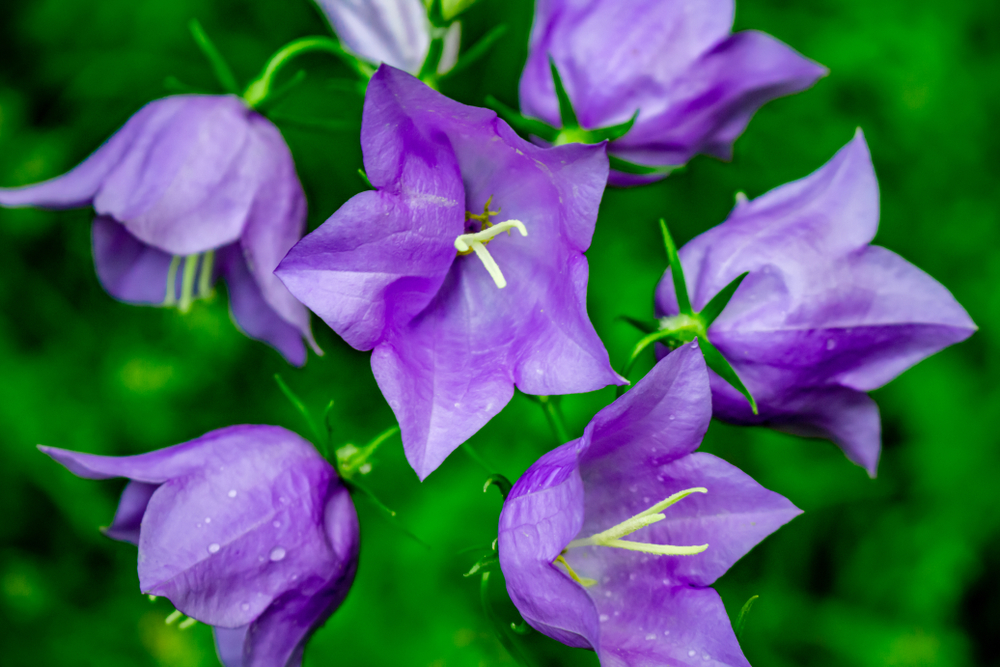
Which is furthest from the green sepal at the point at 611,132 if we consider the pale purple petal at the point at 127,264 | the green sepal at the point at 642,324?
the pale purple petal at the point at 127,264

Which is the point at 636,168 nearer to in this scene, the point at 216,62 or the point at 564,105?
the point at 564,105

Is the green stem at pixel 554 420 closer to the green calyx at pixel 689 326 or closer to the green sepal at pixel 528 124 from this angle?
the green calyx at pixel 689 326

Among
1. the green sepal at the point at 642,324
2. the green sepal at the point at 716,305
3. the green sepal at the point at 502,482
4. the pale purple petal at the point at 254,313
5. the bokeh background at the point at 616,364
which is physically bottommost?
the bokeh background at the point at 616,364

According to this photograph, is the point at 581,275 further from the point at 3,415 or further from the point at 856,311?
the point at 3,415

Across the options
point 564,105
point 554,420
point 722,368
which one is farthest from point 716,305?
point 564,105

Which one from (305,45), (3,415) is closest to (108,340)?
(3,415)

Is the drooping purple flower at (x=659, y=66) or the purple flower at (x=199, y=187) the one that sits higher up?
the drooping purple flower at (x=659, y=66)

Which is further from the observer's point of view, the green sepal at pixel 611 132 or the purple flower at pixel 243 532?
the green sepal at pixel 611 132

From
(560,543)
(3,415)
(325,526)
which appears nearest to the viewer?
(560,543)
